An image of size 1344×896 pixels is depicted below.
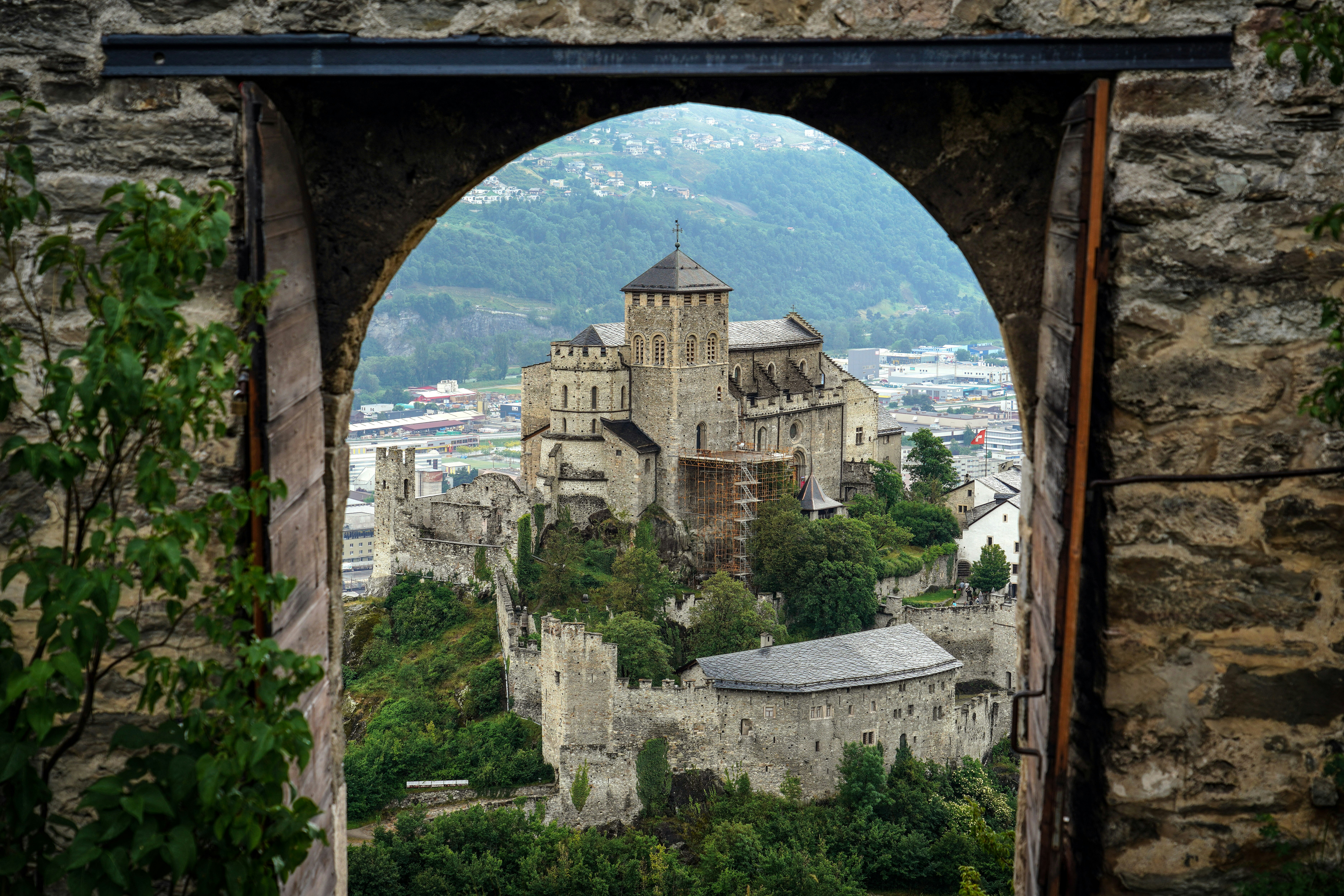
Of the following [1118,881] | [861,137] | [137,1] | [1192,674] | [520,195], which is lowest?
[1118,881]

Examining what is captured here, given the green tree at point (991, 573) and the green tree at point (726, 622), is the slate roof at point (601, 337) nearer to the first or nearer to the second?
the green tree at point (726, 622)

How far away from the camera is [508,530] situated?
33.3m

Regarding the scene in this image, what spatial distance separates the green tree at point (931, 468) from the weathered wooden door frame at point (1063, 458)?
3898 centimetres

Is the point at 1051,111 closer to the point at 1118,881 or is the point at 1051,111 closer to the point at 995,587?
the point at 1118,881

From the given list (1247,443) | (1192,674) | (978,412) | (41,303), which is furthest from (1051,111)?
(978,412)

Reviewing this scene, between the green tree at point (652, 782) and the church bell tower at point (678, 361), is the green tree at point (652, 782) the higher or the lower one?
the lower one

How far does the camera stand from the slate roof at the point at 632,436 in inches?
1358

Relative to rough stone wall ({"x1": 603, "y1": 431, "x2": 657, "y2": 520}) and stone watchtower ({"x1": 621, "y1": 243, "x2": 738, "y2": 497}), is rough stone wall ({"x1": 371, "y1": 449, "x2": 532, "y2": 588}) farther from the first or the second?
stone watchtower ({"x1": 621, "y1": 243, "x2": 738, "y2": 497})

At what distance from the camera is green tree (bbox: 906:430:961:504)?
4162 cm

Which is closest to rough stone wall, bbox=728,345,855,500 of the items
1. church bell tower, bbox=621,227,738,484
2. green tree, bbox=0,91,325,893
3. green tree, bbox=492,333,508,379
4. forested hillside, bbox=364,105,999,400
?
church bell tower, bbox=621,227,738,484

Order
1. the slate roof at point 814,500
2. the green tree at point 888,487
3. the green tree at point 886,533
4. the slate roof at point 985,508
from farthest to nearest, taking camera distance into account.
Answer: the green tree at point 888,487
the slate roof at point 985,508
the slate roof at point 814,500
the green tree at point 886,533

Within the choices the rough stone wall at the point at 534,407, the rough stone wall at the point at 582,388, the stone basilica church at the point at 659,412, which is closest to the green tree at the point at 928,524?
the stone basilica church at the point at 659,412

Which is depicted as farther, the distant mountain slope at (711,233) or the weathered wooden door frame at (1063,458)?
the distant mountain slope at (711,233)

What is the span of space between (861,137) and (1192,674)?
4.63 ft
